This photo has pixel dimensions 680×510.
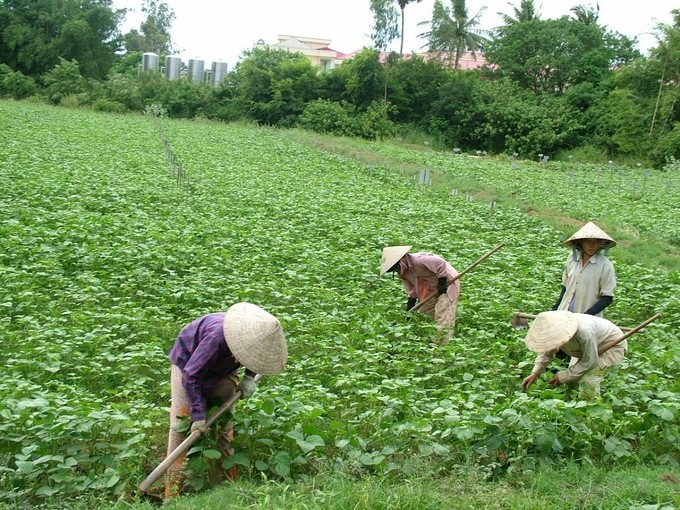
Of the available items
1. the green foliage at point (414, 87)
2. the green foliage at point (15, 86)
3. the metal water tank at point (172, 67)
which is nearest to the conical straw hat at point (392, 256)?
the green foliage at point (414, 87)

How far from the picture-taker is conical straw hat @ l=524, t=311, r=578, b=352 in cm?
463

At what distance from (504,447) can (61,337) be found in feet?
11.9

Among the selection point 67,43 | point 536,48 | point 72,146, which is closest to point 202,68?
point 67,43

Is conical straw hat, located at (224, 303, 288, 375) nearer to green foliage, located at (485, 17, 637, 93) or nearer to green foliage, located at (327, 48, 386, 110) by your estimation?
green foliage, located at (327, 48, 386, 110)

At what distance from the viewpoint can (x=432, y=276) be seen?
6.78 m

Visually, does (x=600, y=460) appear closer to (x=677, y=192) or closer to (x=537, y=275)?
(x=537, y=275)

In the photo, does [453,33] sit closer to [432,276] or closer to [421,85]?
[421,85]

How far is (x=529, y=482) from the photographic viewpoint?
401cm

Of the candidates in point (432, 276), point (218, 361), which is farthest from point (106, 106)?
point (218, 361)

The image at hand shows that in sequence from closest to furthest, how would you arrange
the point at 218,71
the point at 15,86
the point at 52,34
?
the point at 15,86
the point at 52,34
the point at 218,71

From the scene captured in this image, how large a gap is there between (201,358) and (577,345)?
2509mm

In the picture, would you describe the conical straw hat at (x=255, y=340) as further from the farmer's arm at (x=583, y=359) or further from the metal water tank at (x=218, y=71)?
the metal water tank at (x=218, y=71)

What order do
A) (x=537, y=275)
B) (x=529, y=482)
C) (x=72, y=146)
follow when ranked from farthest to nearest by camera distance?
(x=72, y=146) → (x=537, y=275) → (x=529, y=482)

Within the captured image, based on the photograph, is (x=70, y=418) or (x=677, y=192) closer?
(x=70, y=418)
